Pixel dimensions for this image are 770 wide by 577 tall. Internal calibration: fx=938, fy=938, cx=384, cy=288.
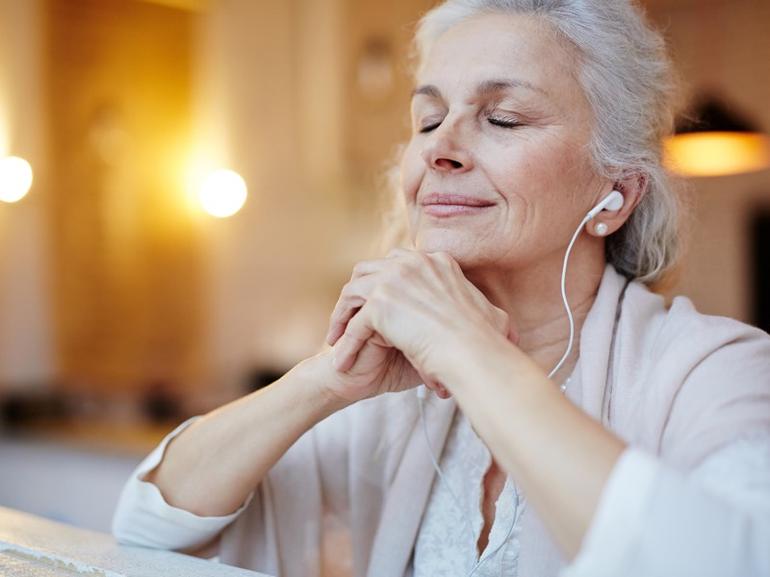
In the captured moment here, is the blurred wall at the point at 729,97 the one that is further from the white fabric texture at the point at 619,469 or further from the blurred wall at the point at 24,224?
the white fabric texture at the point at 619,469

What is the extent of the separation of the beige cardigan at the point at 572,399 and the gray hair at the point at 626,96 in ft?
0.32

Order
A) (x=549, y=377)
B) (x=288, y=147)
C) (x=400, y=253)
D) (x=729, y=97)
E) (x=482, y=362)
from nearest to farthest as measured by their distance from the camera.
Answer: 1. (x=482, y=362)
2. (x=400, y=253)
3. (x=549, y=377)
4. (x=288, y=147)
5. (x=729, y=97)

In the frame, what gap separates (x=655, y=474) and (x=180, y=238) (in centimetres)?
509

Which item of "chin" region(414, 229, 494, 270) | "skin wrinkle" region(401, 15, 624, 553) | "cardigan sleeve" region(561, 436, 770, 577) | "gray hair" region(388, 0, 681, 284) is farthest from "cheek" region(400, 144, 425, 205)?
"cardigan sleeve" region(561, 436, 770, 577)

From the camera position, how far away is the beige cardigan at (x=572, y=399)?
1.13m

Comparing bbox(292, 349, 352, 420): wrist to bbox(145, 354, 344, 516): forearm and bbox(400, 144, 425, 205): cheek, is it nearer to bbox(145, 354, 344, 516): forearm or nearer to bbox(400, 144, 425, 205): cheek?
bbox(145, 354, 344, 516): forearm

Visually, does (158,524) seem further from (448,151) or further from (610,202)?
(610,202)

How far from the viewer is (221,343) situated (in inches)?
220

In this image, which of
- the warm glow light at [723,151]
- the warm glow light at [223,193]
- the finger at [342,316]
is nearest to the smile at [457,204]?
the finger at [342,316]

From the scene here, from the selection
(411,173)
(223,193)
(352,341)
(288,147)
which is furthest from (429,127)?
(288,147)

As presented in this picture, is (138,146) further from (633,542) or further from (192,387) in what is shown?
(633,542)

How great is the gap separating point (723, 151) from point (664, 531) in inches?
125

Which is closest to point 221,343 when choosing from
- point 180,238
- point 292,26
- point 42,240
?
point 180,238

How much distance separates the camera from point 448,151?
1.39 m
